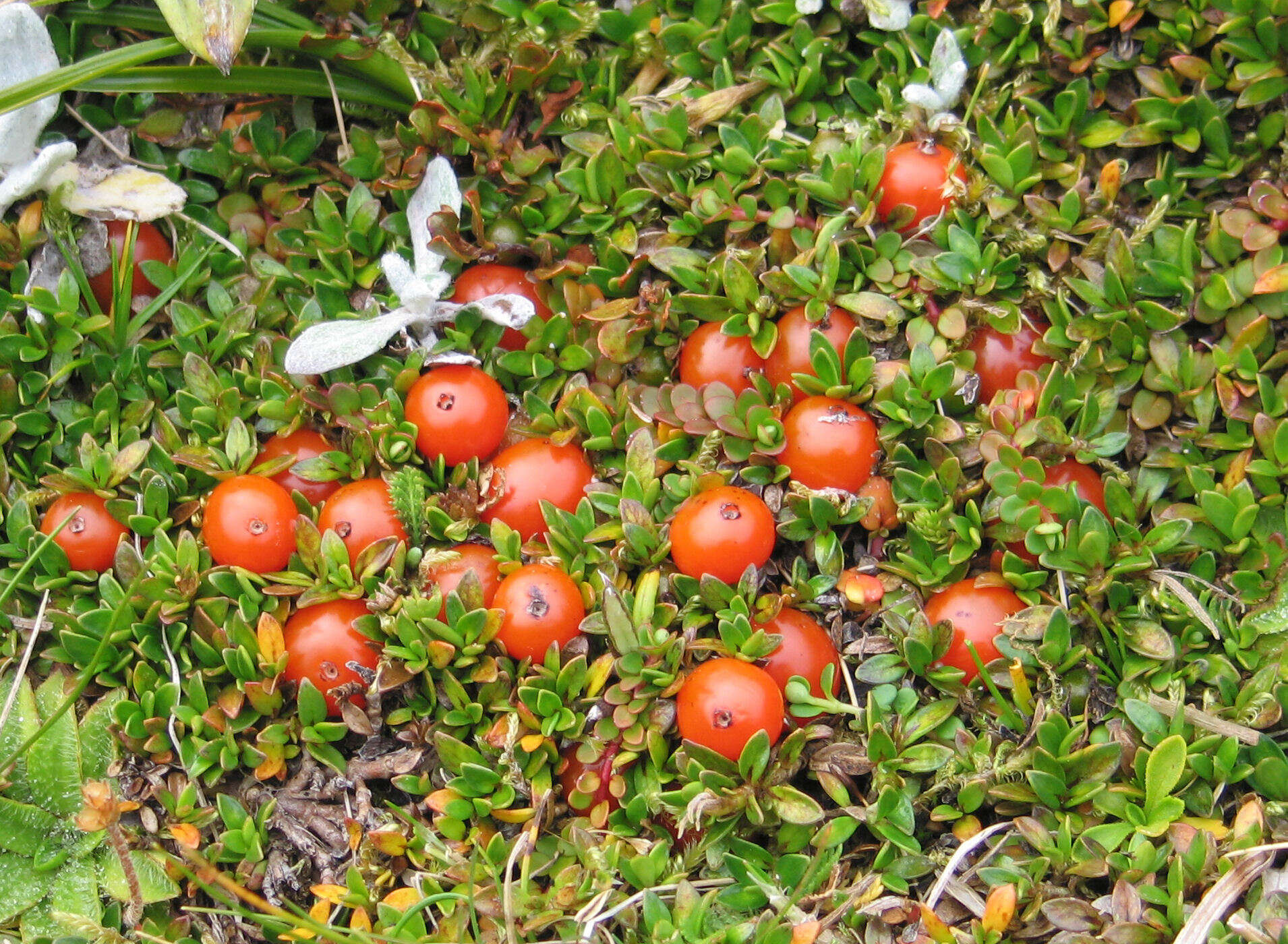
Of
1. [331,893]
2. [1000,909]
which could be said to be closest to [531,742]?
[331,893]

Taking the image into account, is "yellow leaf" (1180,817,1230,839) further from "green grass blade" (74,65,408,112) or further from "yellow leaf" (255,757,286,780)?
"green grass blade" (74,65,408,112)

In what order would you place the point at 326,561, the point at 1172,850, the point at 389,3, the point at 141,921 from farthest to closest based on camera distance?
the point at 389,3 < the point at 326,561 < the point at 141,921 < the point at 1172,850

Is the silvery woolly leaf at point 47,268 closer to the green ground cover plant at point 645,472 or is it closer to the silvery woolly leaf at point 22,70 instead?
the green ground cover plant at point 645,472

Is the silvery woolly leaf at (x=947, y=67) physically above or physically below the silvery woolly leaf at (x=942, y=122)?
above

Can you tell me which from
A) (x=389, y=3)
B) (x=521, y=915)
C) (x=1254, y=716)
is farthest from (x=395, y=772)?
(x=389, y=3)

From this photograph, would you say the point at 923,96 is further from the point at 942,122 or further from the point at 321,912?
the point at 321,912

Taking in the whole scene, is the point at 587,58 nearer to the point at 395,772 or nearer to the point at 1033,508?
the point at 1033,508

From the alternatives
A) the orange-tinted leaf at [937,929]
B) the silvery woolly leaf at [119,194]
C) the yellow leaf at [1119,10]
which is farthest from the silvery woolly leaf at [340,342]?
the yellow leaf at [1119,10]
